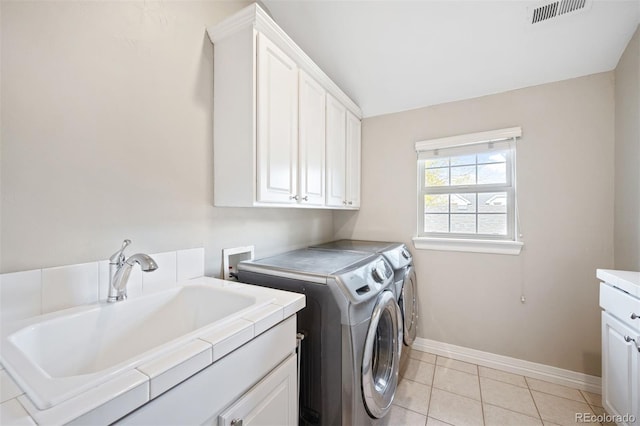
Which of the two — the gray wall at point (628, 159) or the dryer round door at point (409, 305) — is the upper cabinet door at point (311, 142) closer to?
the dryer round door at point (409, 305)

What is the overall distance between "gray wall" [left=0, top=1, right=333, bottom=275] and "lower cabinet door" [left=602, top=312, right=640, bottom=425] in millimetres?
2179

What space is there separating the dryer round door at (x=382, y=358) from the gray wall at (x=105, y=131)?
0.97 meters

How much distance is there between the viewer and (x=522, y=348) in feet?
7.05

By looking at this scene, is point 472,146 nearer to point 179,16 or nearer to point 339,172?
point 339,172

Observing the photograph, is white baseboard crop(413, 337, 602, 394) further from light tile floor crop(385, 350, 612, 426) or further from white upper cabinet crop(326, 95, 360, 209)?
white upper cabinet crop(326, 95, 360, 209)

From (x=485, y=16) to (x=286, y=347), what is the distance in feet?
7.61

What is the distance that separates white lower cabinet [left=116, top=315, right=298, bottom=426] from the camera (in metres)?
0.65

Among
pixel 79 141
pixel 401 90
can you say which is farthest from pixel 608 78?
pixel 79 141

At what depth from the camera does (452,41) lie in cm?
194

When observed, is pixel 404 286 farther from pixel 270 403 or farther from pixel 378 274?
pixel 270 403

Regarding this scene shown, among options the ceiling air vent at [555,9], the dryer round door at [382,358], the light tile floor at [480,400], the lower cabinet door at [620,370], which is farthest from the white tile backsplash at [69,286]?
the ceiling air vent at [555,9]

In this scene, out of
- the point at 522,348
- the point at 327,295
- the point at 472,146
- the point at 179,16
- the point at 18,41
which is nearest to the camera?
the point at 18,41

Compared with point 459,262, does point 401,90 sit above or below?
above

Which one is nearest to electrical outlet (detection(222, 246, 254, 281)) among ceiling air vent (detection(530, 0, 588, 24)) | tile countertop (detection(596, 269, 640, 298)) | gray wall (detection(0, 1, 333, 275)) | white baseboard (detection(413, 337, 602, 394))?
gray wall (detection(0, 1, 333, 275))
